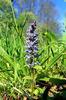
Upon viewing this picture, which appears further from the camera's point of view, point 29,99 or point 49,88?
point 49,88

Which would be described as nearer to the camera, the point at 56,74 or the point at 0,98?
the point at 0,98

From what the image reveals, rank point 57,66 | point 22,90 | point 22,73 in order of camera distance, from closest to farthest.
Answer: point 22,90 → point 22,73 → point 57,66

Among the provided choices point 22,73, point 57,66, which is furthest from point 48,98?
point 57,66

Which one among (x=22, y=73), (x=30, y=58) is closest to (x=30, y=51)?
(x=30, y=58)

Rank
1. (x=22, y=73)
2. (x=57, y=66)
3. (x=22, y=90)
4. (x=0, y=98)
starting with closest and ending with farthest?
(x=0, y=98) → (x=22, y=90) → (x=22, y=73) → (x=57, y=66)

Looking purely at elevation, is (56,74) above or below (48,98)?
above

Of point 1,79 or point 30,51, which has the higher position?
point 30,51

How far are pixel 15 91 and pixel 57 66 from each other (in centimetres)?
49

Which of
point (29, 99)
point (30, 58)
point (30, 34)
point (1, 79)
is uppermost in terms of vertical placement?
point (30, 34)

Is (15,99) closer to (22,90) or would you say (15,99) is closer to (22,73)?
(22,90)

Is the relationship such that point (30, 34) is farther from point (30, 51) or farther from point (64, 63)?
point (64, 63)

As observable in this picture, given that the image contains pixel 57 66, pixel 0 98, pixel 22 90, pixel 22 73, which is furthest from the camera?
pixel 57 66

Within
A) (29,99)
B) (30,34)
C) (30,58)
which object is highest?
(30,34)

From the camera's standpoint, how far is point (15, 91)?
79 cm
